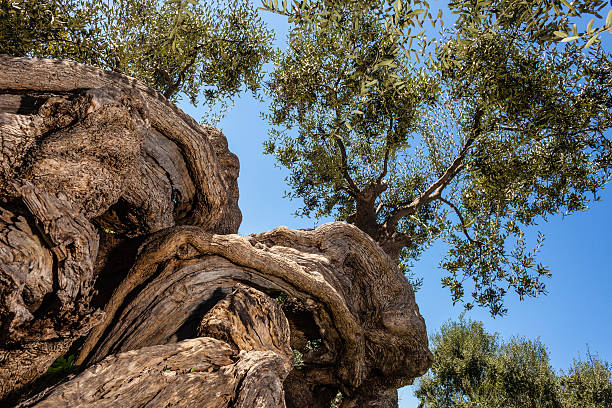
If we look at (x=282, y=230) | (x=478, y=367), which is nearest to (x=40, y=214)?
(x=282, y=230)

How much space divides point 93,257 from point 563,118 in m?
12.1

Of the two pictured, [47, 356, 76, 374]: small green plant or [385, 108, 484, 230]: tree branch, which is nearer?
[47, 356, 76, 374]: small green plant

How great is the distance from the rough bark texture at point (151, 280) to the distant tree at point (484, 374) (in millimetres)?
20885

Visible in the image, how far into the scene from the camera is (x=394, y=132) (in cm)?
1214

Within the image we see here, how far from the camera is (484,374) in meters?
27.4

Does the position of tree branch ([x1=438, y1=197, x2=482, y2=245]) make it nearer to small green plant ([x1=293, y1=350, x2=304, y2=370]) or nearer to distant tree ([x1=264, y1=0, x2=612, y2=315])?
distant tree ([x1=264, y1=0, x2=612, y2=315])

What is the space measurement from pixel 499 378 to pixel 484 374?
145 centimetres

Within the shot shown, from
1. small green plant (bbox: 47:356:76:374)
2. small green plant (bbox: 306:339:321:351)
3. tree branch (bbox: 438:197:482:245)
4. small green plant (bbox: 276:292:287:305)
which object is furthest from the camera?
tree branch (bbox: 438:197:482:245)

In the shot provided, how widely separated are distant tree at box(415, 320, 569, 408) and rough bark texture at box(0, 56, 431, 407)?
20.9m

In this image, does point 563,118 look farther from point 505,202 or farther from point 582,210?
point 582,210

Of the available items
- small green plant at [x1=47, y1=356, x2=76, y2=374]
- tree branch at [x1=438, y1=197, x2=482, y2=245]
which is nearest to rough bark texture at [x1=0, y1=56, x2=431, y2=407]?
small green plant at [x1=47, y1=356, x2=76, y2=374]

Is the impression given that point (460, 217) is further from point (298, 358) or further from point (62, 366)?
point (62, 366)

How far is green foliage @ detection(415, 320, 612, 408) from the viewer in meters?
24.6

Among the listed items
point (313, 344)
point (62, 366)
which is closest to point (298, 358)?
point (313, 344)
